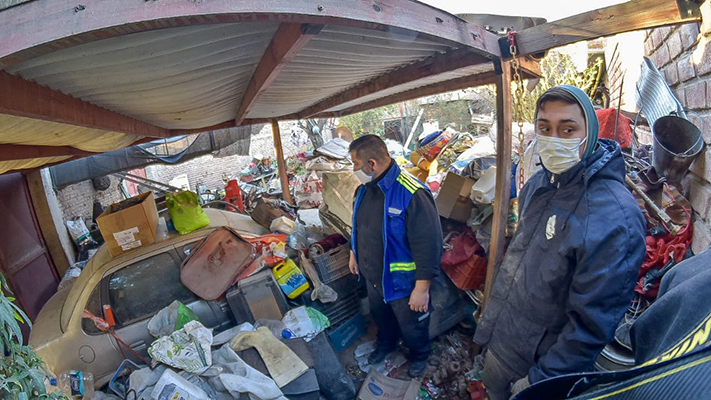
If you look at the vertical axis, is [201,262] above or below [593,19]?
below

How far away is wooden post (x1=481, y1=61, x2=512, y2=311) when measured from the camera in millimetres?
2369

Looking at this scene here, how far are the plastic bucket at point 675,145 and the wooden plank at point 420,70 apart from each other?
1.13 metres

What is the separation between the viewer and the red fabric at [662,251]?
207 cm

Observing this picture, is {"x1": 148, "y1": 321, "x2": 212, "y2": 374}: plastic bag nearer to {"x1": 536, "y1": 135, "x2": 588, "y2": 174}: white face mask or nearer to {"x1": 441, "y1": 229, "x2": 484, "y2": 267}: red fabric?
{"x1": 441, "y1": 229, "x2": 484, "y2": 267}: red fabric

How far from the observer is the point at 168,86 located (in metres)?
2.42

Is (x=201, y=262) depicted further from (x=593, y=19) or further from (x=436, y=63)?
(x=593, y=19)

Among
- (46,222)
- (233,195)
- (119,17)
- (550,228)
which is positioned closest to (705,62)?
(550,228)

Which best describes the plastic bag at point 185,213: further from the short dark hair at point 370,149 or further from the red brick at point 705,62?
the red brick at point 705,62

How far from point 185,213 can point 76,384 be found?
179cm

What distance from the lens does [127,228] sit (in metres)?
3.67

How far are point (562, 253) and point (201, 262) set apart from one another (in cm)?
327

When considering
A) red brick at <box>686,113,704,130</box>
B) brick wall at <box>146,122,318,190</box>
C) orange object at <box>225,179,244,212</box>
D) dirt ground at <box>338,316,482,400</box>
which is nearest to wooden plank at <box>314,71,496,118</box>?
red brick at <box>686,113,704,130</box>

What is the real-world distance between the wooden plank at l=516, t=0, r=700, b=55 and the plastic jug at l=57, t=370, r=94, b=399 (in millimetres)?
4100

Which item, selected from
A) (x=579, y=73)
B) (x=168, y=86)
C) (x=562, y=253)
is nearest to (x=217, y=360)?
(x=168, y=86)
